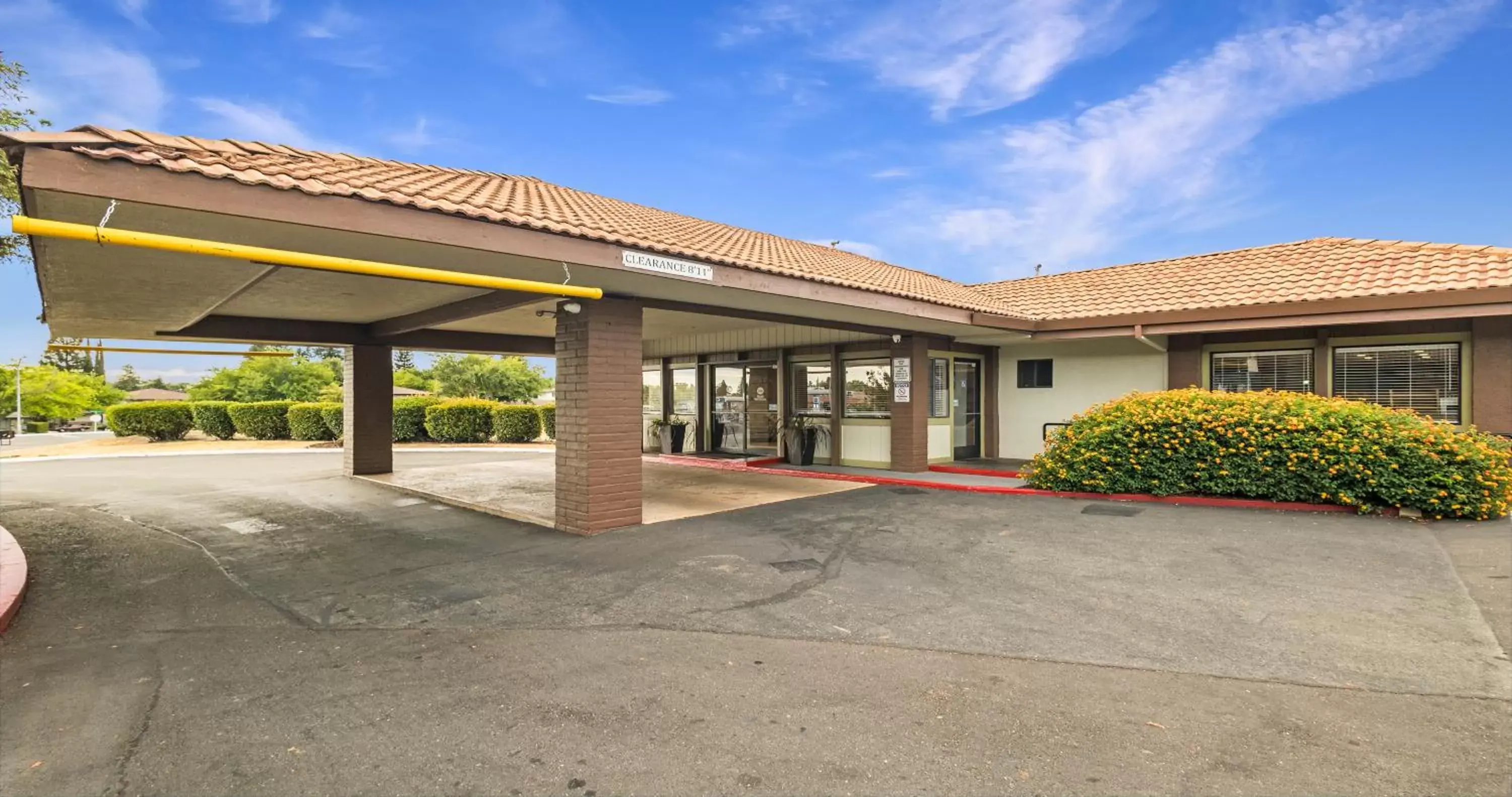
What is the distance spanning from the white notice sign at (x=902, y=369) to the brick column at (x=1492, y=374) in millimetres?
7862

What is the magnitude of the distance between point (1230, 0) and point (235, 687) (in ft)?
57.1

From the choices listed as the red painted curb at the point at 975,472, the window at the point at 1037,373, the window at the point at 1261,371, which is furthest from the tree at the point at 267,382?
the window at the point at 1261,371

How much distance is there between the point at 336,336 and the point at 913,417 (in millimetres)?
10857

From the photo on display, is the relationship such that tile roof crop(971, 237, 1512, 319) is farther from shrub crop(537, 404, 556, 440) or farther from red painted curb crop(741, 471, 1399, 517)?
shrub crop(537, 404, 556, 440)

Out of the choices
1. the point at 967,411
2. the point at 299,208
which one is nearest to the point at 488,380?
the point at 967,411

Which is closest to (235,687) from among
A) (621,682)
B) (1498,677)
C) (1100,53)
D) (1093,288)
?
(621,682)

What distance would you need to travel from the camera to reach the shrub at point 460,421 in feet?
73.7

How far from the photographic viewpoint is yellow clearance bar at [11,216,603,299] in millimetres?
3221

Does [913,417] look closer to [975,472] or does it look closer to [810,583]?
[975,472]

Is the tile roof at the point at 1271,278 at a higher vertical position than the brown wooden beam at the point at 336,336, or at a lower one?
higher

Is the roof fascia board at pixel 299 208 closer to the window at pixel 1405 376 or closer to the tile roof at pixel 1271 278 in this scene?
the tile roof at pixel 1271 278

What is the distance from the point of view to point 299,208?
426 cm

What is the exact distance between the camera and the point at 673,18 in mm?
18328

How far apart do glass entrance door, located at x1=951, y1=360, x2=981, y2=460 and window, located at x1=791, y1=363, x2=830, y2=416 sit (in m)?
→ 2.65
